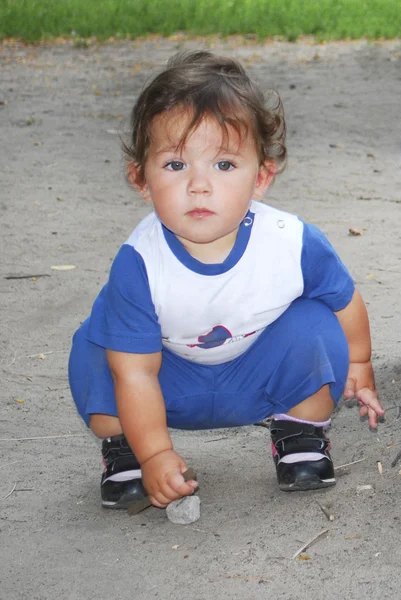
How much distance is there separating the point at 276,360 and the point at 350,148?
443 cm

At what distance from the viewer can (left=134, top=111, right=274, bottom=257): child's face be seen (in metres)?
2.39

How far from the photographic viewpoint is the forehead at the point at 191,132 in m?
2.38

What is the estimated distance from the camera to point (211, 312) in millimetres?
2520

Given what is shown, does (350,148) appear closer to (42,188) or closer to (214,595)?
(42,188)

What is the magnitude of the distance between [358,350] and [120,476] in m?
0.72

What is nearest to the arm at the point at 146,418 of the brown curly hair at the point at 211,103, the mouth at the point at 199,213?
the mouth at the point at 199,213

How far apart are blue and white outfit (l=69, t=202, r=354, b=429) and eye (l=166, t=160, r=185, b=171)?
0.63 feet

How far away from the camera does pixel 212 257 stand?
2.55m

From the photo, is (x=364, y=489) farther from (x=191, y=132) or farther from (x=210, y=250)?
(x=191, y=132)

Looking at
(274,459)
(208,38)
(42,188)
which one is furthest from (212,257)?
(208,38)

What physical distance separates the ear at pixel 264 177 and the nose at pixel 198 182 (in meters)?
0.23

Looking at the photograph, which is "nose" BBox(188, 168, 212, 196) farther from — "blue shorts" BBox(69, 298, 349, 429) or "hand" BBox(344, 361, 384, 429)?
"hand" BBox(344, 361, 384, 429)

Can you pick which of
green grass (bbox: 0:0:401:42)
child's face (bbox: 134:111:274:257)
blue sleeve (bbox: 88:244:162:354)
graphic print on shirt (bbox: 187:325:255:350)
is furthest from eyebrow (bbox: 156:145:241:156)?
green grass (bbox: 0:0:401:42)

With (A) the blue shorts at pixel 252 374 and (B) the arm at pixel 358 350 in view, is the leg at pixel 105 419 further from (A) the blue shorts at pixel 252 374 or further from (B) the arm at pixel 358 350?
(B) the arm at pixel 358 350
